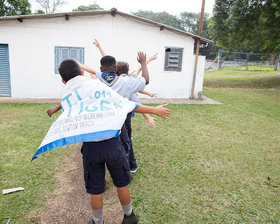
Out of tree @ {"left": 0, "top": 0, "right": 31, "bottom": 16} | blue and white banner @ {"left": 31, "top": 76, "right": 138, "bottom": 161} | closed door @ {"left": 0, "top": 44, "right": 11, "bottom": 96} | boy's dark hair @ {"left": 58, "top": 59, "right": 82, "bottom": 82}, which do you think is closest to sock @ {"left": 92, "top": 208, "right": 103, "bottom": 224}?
blue and white banner @ {"left": 31, "top": 76, "right": 138, "bottom": 161}

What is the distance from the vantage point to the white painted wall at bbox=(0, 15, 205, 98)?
8.80 m

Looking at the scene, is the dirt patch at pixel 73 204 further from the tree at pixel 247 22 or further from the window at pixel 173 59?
the tree at pixel 247 22

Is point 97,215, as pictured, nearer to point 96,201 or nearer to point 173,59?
point 96,201

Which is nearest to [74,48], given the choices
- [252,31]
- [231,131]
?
[231,131]

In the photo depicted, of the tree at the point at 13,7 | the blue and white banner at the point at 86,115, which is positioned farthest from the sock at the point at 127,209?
the tree at the point at 13,7

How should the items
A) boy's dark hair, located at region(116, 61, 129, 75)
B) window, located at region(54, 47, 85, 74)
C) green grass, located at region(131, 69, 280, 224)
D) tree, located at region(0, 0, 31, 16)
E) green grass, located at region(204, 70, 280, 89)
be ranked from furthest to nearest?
tree, located at region(0, 0, 31, 16) → green grass, located at region(204, 70, 280, 89) → window, located at region(54, 47, 85, 74) → boy's dark hair, located at region(116, 61, 129, 75) → green grass, located at region(131, 69, 280, 224)

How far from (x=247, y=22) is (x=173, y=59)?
9.36m

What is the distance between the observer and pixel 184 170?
3547 millimetres

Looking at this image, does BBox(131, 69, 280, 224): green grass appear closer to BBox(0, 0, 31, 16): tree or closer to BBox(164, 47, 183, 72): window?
BBox(164, 47, 183, 72): window

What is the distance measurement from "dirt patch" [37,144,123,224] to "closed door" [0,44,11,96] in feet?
24.6


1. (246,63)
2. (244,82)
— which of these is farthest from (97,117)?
(246,63)

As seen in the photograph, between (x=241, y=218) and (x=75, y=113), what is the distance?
2179 mm

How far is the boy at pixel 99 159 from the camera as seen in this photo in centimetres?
192

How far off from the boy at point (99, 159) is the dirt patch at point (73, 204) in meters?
0.38
